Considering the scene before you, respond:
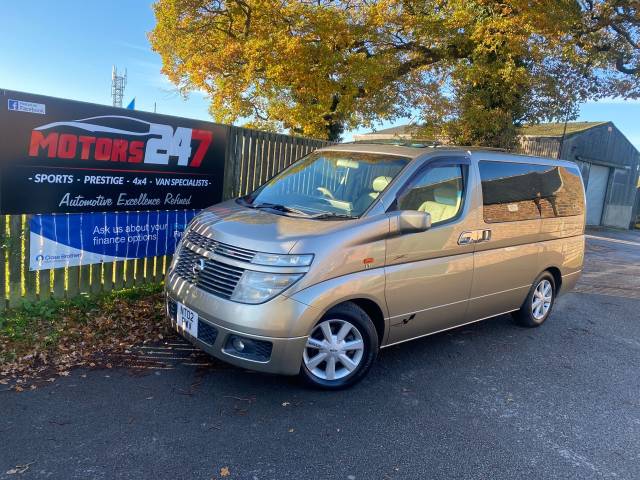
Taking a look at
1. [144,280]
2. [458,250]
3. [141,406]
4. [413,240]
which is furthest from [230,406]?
[144,280]

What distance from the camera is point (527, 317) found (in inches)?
230

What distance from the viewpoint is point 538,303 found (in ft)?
19.4

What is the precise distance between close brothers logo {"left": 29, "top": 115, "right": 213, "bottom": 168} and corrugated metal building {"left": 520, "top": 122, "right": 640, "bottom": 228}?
1744cm

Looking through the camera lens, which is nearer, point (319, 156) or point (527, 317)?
point (319, 156)

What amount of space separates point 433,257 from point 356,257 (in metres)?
0.91

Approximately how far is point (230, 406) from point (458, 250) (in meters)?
2.43

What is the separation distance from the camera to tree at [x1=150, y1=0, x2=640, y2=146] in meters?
12.7

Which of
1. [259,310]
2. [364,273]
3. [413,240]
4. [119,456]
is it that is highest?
[413,240]

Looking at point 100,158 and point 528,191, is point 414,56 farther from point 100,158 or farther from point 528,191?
point 100,158

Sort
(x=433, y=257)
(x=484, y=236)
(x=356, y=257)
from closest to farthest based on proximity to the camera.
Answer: (x=356, y=257) < (x=433, y=257) < (x=484, y=236)

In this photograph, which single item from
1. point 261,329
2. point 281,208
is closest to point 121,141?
point 281,208

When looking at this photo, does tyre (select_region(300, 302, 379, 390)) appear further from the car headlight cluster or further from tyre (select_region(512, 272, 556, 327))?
tyre (select_region(512, 272, 556, 327))

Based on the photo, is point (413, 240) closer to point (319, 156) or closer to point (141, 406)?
point (319, 156)

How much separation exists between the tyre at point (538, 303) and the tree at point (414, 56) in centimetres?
817
